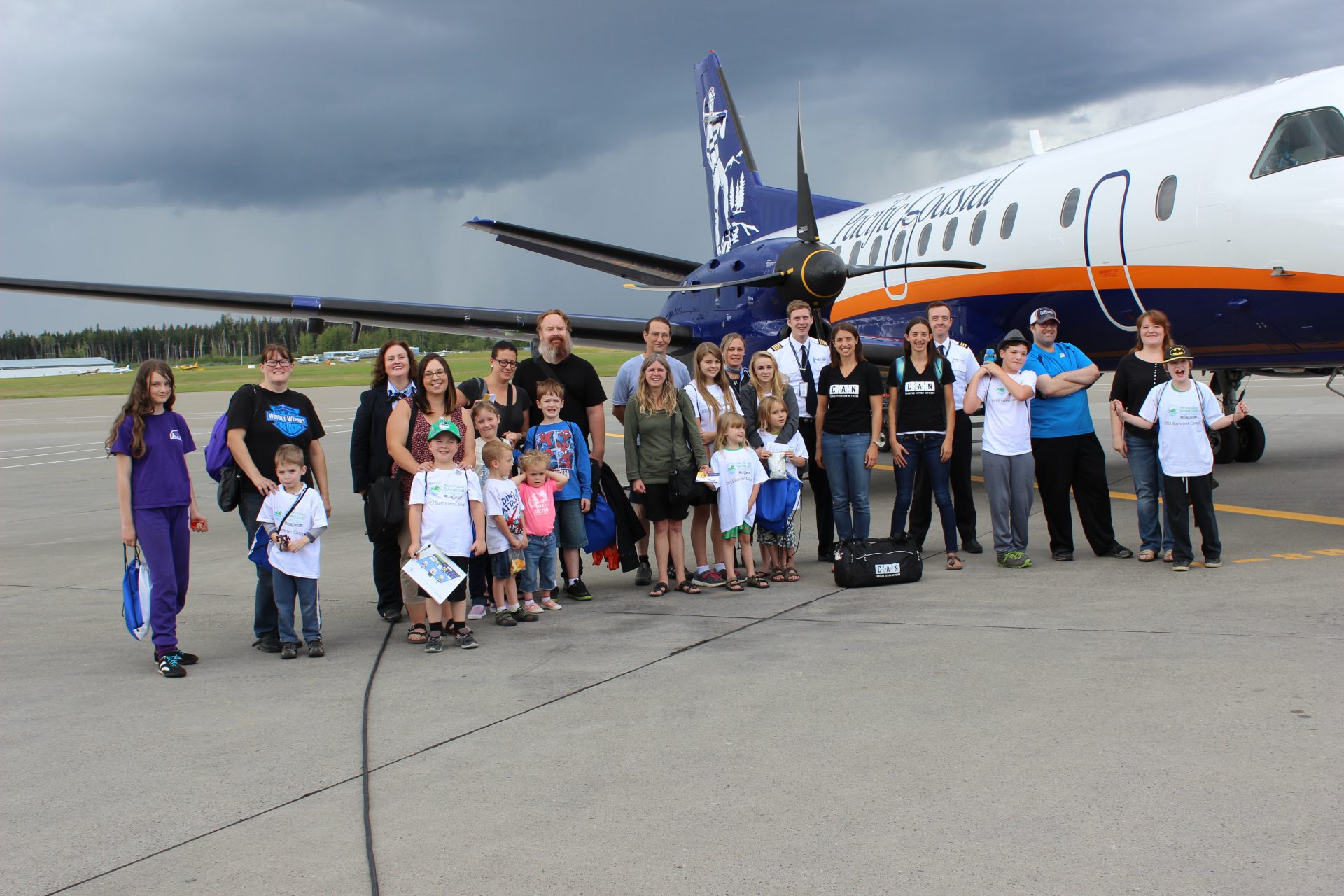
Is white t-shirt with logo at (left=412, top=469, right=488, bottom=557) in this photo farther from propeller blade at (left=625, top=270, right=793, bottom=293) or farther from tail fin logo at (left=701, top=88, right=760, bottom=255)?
tail fin logo at (left=701, top=88, right=760, bottom=255)

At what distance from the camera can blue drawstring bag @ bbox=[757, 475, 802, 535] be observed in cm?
680

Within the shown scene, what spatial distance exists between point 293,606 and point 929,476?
4.28 metres

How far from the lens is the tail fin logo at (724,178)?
16.7 m

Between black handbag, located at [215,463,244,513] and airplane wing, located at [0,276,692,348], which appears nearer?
black handbag, located at [215,463,244,513]

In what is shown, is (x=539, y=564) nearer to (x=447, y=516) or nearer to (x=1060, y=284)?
(x=447, y=516)

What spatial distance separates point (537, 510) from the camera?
6.19m

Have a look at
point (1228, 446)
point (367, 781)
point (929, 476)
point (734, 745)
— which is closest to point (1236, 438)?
point (1228, 446)

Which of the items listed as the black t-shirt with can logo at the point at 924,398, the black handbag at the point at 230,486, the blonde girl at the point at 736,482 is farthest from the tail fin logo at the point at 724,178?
the black handbag at the point at 230,486

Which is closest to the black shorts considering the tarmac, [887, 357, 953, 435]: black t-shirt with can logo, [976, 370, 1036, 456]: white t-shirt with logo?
the tarmac

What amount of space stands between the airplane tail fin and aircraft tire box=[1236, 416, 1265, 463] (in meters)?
6.70

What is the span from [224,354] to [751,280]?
17340 centimetres

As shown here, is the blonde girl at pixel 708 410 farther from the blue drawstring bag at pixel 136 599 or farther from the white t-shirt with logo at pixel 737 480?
the blue drawstring bag at pixel 136 599

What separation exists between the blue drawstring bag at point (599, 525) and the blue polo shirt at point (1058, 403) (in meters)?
3.05

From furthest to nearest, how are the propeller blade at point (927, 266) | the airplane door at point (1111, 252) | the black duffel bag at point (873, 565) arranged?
the propeller blade at point (927, 266)
the airplane door at point (1111, 252)
the black duffel bag at point (873, 565)
